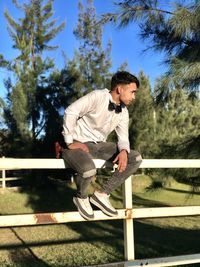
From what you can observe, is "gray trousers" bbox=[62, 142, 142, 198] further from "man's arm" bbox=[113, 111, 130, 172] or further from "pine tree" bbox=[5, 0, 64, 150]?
"pine tree" bbox=[5, 0, 64, 150]

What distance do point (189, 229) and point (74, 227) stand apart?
2392mm

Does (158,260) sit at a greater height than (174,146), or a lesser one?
lesser

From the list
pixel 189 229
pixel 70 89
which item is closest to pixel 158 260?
pixel 189 229

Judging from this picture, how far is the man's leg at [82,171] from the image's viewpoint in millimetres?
2651

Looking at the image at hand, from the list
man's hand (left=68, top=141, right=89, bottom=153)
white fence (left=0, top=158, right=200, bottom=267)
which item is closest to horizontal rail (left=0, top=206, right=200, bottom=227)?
white fence (left=0, top=158, right=200, bottom=267)

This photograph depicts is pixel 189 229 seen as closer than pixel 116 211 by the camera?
No

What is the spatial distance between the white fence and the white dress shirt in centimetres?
19

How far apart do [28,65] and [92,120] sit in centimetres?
1343

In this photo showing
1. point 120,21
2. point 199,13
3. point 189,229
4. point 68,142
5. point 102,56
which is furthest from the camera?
point 102,56

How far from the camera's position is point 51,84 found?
16.1 m

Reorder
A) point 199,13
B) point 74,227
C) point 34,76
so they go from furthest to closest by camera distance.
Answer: point 34,76, point 74,227, point 199,13

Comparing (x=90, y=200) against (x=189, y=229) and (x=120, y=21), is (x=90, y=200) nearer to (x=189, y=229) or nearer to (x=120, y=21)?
(x=120, y=21)

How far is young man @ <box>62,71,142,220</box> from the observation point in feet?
8.83

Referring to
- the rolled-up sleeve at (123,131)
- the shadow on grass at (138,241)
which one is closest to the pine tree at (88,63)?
the shadow on grass at (138,241)
